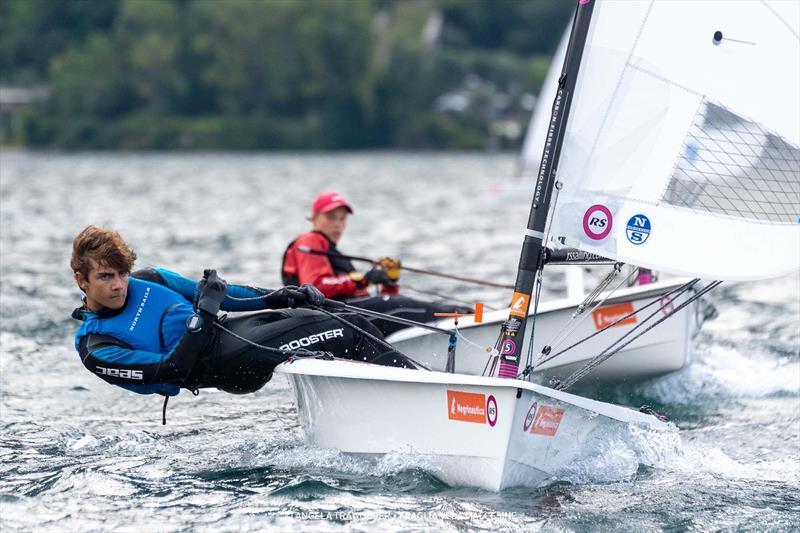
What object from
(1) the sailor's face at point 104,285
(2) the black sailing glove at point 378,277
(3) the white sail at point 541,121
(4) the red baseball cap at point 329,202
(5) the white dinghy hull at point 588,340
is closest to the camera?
(1) the sailor's face at point 104,285

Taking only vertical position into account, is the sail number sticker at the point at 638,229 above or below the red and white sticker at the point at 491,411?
above

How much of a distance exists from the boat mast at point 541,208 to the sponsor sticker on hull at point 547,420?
0.22m

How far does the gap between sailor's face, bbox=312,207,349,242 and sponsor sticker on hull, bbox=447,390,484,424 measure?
203cm

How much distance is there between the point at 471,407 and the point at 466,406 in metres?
0.02

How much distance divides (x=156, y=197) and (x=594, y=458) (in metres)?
18.6

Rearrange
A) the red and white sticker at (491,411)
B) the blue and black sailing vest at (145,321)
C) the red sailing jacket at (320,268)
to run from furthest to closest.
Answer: the red sailing jacket at (320,268) < the blue and black sailing vest at (145,321) < the red and white sticker at (491,411)

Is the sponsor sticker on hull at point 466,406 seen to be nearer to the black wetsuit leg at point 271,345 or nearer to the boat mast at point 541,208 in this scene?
the boat mast at point 541,208

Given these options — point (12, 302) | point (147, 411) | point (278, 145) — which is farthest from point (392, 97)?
point (147, 411)

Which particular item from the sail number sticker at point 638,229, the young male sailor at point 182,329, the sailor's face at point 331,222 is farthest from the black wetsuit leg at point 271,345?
the sailor's face at point 331,222

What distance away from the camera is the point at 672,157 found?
14.2 ft

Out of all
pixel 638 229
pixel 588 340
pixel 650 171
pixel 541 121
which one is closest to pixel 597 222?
pixel 638 229

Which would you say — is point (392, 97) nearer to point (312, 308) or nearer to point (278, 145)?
point (278, 145)

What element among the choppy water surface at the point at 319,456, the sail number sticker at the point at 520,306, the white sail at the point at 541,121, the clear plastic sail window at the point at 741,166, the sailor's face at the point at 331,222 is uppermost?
the white sail at the point at 541,121

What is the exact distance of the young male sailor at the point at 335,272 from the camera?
5.78 metres
